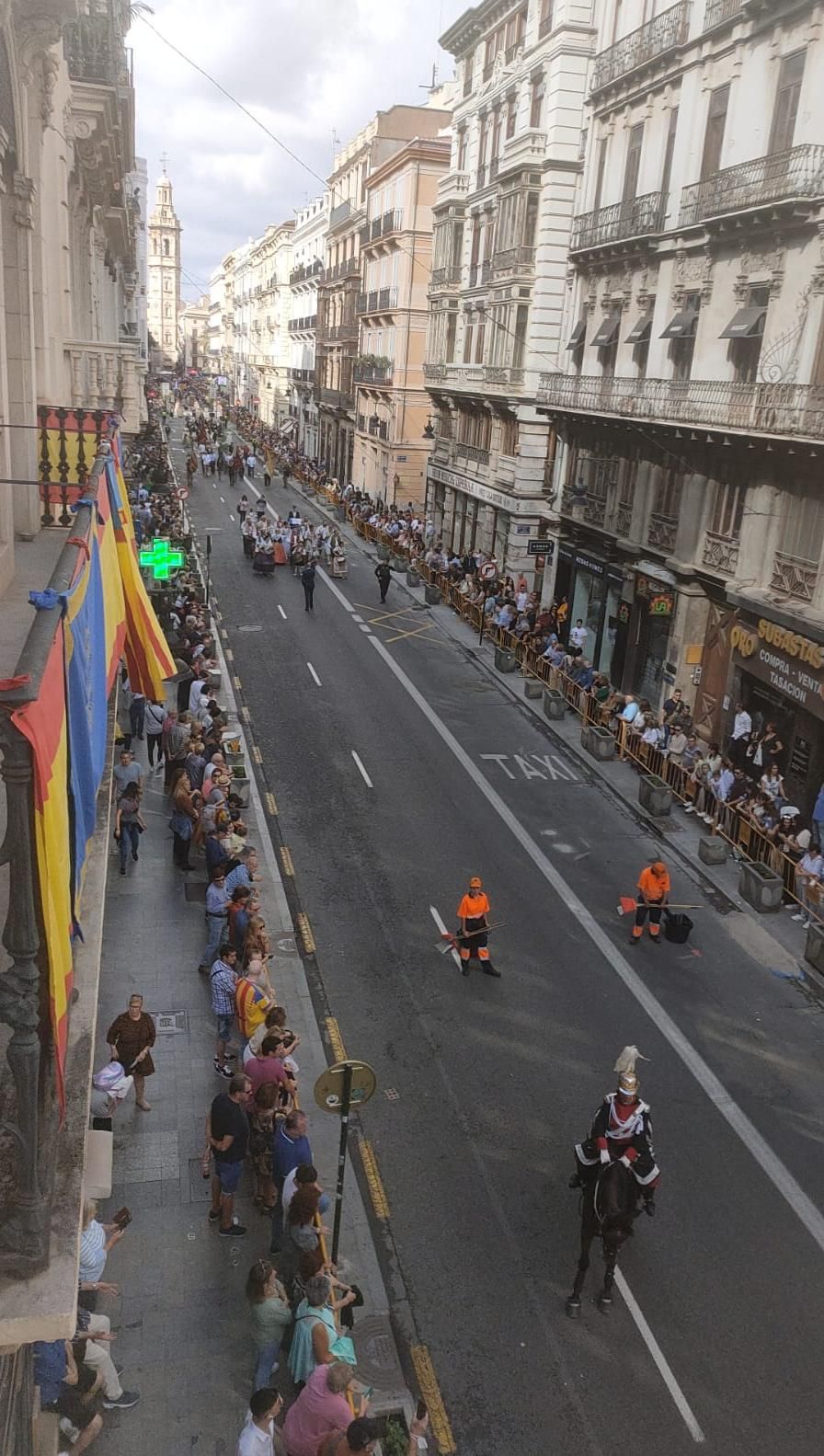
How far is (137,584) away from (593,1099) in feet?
24.9

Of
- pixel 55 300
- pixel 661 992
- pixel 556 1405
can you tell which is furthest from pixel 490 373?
pixel 556 1405

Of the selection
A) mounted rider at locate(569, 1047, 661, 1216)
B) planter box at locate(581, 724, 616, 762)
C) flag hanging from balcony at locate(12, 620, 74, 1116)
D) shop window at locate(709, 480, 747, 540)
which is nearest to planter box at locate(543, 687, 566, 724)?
planter box at locate(581, 724, 616, 762)

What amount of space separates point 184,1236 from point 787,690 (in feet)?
49.8

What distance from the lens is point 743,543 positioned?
72.2 ft

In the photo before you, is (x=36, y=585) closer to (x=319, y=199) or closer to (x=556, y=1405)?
(x=556, y=1405)

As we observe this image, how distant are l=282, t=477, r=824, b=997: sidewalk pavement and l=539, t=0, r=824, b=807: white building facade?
241 cm

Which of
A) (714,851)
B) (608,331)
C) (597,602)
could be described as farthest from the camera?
(597,602)

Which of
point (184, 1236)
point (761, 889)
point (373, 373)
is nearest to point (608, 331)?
point (761, 889)

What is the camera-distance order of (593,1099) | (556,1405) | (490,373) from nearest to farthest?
(556,1405) → (593,1099) → (490,373)

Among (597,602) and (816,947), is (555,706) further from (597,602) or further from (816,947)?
(816,947)

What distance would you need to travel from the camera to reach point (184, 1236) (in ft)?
30.9

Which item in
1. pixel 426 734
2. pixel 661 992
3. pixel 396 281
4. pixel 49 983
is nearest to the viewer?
pixel 49 983

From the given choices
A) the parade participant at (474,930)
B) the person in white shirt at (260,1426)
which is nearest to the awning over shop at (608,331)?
the parade participant at (474,930)

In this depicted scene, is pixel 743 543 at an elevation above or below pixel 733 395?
below
